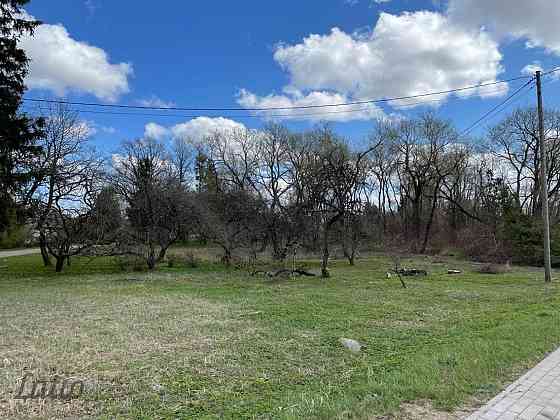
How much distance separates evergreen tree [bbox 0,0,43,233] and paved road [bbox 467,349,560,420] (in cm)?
1613

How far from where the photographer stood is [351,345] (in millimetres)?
5367

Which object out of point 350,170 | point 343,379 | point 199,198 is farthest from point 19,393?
point 199,198

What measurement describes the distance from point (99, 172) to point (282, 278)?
1037cm

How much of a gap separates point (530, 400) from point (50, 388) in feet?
14.8

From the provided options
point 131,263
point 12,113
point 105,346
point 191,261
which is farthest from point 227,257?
point 105,346

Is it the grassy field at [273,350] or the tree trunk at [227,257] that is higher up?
the tree trunk at [227,257]

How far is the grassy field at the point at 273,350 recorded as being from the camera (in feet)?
11.5

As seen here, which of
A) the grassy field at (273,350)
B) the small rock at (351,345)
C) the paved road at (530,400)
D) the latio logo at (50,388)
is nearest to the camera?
the paved road at (530,400)

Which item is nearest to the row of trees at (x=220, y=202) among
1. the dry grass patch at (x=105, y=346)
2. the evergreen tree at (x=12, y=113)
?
the evergreen tree at (x=12, y=113)

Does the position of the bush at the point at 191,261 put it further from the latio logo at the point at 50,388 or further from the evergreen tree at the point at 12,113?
the latio logo at the point at 50,388

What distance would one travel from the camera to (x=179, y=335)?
6.15 m

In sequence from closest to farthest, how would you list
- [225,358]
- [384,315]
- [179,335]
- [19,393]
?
[19,393] → [225,358] → [179,335] → [384,315]

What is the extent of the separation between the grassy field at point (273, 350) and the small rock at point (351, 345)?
13 centimetres

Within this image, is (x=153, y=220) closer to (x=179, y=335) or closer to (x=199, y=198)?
(x=199, y=198)
